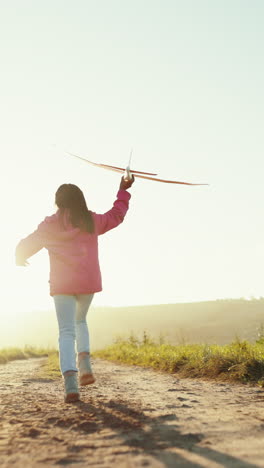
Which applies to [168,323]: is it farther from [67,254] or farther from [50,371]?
[67,254]

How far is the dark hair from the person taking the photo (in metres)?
4.91

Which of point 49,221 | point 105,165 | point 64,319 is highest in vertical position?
point 105,165

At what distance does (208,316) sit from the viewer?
4181 cm

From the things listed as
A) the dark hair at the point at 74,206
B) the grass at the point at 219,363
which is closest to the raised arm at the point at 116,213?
the dark hair at the point at 74,206

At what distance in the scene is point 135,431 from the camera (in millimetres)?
3092

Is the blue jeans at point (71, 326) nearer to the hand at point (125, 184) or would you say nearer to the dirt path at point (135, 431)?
the dirt path at point (135, 431)

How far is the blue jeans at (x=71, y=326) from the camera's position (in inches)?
180

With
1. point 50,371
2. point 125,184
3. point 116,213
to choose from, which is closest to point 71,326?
point 116,213

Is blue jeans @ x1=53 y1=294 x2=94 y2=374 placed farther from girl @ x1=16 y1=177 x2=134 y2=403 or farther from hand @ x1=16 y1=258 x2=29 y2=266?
hand @ x1=16 y1=258 x2=29 y2=266

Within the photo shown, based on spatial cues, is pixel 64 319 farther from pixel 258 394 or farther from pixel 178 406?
pixel 258 394

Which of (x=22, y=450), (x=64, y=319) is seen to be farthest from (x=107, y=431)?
(x=64, y=319)

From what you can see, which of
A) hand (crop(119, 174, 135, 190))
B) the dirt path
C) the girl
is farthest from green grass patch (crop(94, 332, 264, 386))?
hand (crop(119, 174, 135, 190))

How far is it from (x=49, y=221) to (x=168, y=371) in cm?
450

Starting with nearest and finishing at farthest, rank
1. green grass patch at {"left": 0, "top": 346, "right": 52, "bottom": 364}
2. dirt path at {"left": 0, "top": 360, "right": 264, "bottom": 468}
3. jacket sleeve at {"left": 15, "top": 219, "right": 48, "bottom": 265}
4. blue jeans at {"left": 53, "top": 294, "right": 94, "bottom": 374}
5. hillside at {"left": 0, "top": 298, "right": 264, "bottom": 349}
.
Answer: dirt path at {"left": 0, "top": 360, "right": 264, "bottom": 468}
blue jeans at {"left": 53, "top": 294, "right": 94, "bottom": 374}
jacket sleeve at {"left": 15, "top": 219, "right": 48, "bottom": 265}
green grass patch at {"left": 0, "top": 346, "right": 52, "bottom": 364}
hillside at {"left": 0, "top": 298, "right": 264, "bottom": 349}
